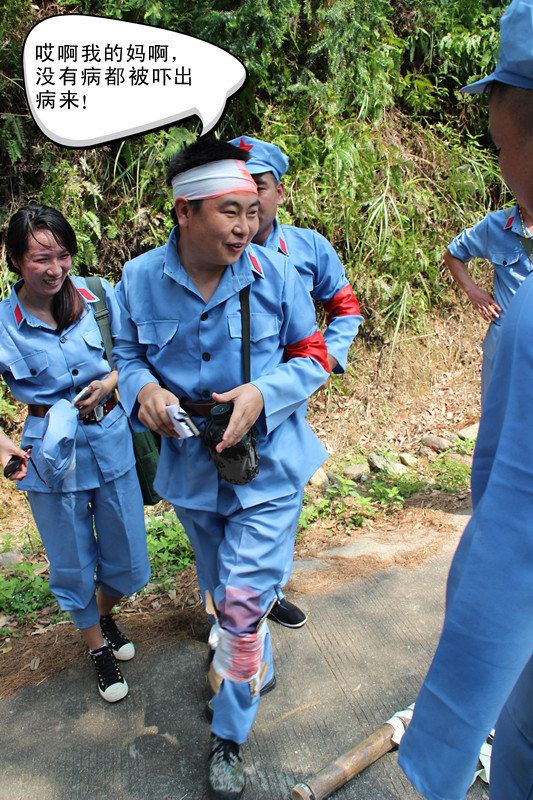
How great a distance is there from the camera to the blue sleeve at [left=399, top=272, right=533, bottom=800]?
3.45 ft

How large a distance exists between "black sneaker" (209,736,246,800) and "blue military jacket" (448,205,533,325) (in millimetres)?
2824

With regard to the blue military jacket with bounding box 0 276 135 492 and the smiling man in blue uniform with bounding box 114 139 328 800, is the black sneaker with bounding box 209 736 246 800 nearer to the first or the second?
the smiling man in blue uniform with bounding box 114 139 328 800

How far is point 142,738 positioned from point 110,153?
4933mm

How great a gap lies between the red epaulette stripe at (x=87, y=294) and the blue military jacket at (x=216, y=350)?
533 millimetres

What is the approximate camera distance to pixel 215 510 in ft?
8.23

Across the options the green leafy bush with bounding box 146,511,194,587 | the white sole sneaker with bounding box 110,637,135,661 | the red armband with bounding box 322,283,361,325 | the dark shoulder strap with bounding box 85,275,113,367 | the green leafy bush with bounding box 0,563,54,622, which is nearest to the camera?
the dark shoulder strap with bounding box 85,275,113,367

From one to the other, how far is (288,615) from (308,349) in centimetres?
163

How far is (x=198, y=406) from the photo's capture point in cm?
244

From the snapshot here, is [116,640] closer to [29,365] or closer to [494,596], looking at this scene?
[29,365]

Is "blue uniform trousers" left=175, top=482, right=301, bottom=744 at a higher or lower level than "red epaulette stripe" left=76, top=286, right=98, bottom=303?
lower

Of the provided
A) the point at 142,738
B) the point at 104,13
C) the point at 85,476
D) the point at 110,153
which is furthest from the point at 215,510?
the point at 104,13

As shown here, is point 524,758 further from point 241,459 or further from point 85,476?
point 85,476

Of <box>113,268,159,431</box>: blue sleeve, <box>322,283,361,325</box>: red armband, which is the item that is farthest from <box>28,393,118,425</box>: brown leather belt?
<box>322,283,361,325</box>: red armband

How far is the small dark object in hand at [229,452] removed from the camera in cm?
228
